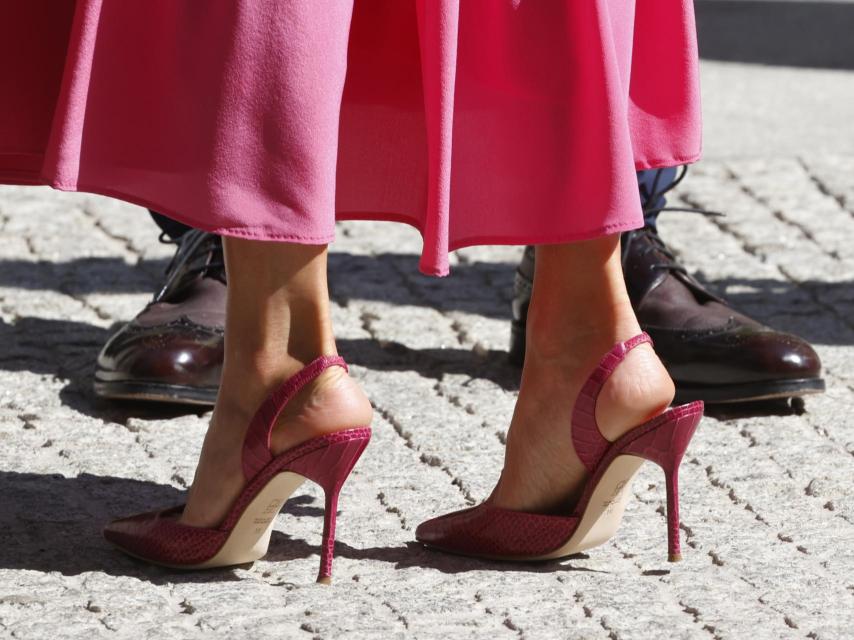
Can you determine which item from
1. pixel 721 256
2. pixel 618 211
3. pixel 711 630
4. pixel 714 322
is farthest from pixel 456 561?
pixel 721 256

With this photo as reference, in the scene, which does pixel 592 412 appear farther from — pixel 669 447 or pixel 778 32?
pixel 778 32

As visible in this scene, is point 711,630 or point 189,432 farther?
point 189,432

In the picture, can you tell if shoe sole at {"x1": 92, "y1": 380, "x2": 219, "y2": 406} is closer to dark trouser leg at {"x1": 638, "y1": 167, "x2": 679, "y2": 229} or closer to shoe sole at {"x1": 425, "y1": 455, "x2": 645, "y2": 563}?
shoe sole at {"x1": 425, "y1": 455, "x2": 645, "y2": 563}

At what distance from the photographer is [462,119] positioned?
2.09 metres

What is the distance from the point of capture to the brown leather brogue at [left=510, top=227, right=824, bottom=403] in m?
2.97

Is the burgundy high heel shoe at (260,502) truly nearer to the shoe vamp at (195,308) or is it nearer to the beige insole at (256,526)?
the beige insole at (256,526)

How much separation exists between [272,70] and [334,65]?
3.3 inches

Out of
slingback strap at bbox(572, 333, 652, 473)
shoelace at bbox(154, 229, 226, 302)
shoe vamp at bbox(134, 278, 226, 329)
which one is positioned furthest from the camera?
shoelace at bbox(154, 229, 226, 302)

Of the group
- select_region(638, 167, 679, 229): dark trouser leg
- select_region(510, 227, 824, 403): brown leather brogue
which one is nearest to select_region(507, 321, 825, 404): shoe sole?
select_region(510, 227, 824, 403): brown leather brogue

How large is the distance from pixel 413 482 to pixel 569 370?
509 millimetres

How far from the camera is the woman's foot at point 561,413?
215cm

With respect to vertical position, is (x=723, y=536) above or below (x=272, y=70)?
below

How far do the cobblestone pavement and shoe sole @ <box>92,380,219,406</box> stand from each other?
4 centimetres

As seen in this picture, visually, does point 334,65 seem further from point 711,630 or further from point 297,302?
point 711,630
